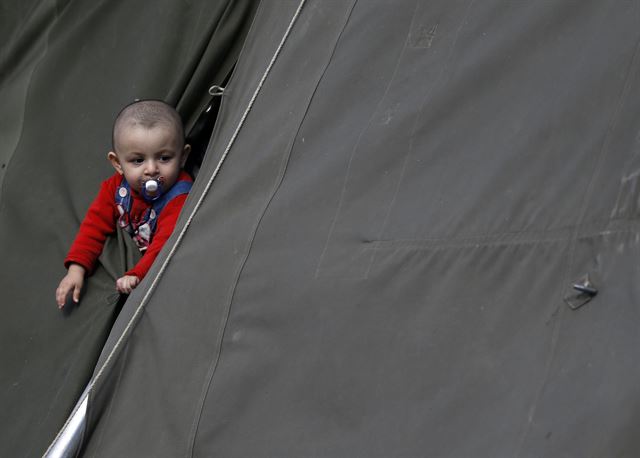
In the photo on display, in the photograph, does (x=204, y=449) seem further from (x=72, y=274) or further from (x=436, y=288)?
(x=72, y=274)

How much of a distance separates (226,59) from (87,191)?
1.75ft

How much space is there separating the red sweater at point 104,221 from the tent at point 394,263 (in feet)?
0.30

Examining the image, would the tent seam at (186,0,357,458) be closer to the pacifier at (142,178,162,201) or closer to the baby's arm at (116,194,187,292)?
the baby's arm at (116,194,187,292)

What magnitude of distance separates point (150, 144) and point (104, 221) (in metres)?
0.24

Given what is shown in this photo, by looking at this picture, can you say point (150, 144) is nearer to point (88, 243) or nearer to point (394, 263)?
point (88, 243)

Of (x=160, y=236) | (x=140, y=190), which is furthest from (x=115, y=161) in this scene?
(x=160, y=236)

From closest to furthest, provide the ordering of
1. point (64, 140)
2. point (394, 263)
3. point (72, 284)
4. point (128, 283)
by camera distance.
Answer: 1. point (394, 263)
2. point (128, 283)
3. point (72, 284)
4. point (64, 140)

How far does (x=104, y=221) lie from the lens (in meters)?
3.05

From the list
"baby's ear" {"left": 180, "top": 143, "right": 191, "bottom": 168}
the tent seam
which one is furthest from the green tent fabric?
the tent seam

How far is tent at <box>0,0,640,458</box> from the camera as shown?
1939 mm

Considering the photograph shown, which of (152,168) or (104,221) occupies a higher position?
(152,168)

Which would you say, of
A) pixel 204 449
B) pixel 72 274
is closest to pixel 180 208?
pixel 72 274

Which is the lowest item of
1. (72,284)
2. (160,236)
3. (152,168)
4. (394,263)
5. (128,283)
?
(72,284)

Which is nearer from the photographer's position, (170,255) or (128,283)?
(170,255)
